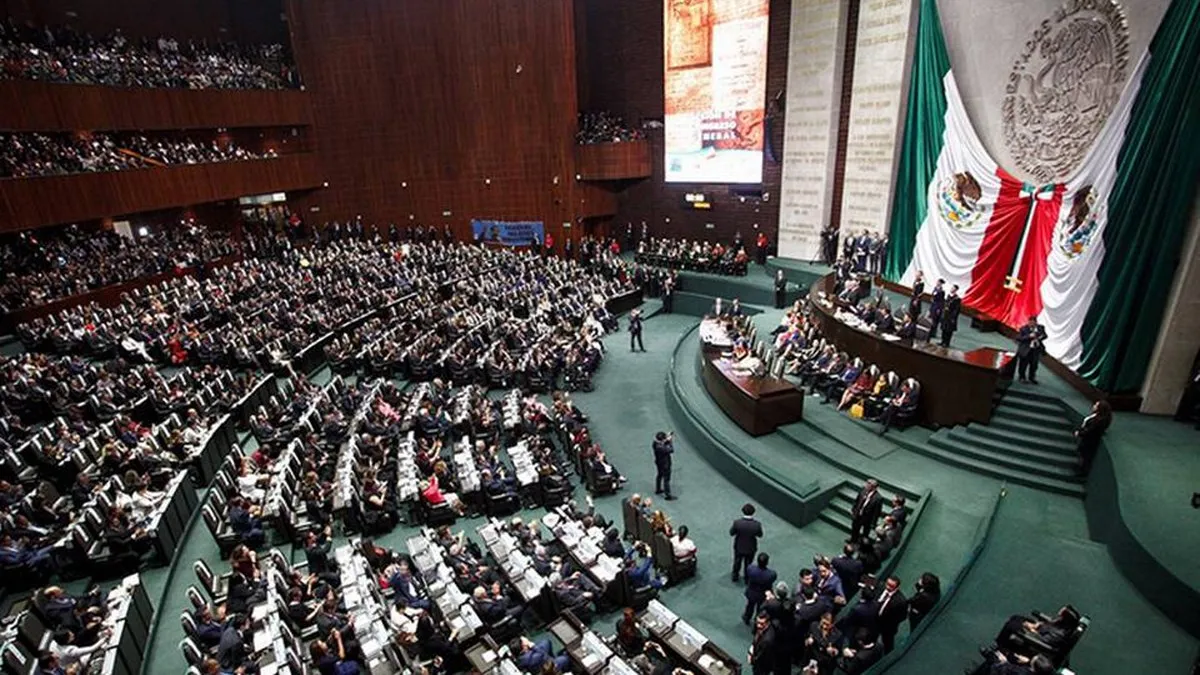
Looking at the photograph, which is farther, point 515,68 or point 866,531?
point 515,68

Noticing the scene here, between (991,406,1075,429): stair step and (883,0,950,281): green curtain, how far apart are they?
7783 mm

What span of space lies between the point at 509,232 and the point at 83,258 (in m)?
16.9

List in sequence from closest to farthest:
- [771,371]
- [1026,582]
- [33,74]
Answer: [1026,582] → [771,371] → [33,74]

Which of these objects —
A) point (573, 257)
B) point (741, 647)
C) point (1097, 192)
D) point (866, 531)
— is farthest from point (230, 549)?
point (573, 257)

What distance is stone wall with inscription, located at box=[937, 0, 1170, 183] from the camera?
10695mm

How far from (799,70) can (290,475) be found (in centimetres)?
2145

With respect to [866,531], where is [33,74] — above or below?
above

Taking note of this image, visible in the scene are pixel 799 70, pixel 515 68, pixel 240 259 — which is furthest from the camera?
pixel 515 68

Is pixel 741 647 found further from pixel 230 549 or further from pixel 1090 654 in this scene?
pixel 230 549

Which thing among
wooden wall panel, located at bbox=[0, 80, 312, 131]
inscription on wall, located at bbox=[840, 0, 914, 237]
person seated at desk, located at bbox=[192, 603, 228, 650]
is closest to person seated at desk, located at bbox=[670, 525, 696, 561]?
person seated at desk, located at bbox=[192, 603, 228, 650]

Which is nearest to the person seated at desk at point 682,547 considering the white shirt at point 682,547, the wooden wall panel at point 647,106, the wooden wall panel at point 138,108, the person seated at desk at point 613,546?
the white shirt at point 682,547

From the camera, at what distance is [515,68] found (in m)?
28.6

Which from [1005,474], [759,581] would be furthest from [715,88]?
[759,581]

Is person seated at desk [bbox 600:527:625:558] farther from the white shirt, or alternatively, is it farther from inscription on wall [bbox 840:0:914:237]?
inscription on wall [bbox 840:0:914:237]
